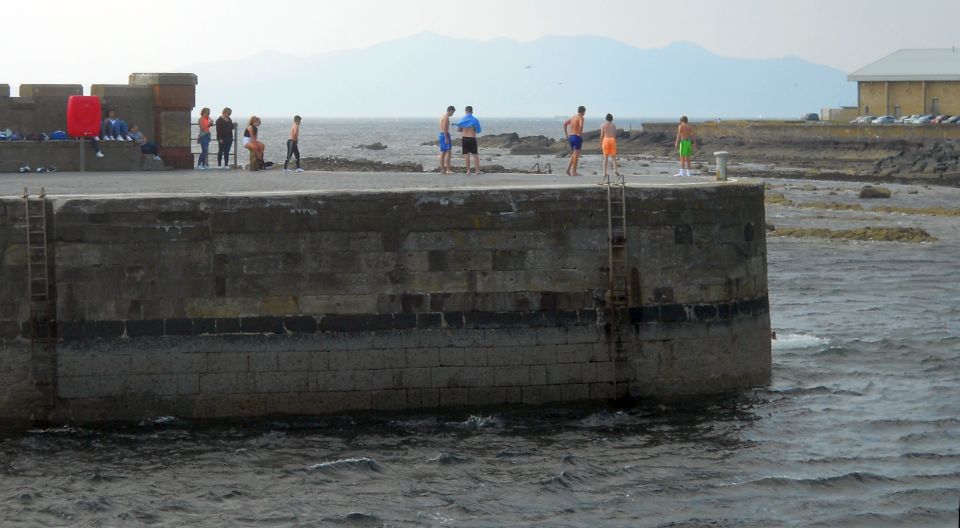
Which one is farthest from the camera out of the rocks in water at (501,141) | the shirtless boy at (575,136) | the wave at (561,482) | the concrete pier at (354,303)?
the rocks in water at (501,141)

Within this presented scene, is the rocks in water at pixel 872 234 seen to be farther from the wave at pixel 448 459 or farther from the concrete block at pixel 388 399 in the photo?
the wave at pixel 448 459

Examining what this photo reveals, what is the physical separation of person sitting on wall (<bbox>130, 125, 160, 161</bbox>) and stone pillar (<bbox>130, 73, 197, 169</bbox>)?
32 cm

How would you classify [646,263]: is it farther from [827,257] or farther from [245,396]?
[827,257]

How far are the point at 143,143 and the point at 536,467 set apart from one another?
15.1 m

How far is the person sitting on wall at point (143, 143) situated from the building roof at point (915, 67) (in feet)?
253

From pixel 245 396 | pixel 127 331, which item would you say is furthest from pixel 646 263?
pixel 127 331

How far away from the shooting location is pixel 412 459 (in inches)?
614

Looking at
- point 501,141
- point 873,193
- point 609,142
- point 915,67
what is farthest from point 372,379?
point 501,141

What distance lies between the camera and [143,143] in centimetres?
2772

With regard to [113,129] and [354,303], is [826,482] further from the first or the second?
[113,129]

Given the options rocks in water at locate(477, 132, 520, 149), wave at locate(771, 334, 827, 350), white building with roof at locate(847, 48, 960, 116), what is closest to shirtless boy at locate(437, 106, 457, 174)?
wave at locate(771, 334, 827, 350)

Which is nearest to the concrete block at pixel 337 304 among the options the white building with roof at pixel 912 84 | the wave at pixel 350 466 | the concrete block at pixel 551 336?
the concrete block at pixel 551 336

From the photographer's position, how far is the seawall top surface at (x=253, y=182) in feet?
61.2

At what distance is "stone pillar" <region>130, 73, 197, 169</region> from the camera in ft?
91.5
